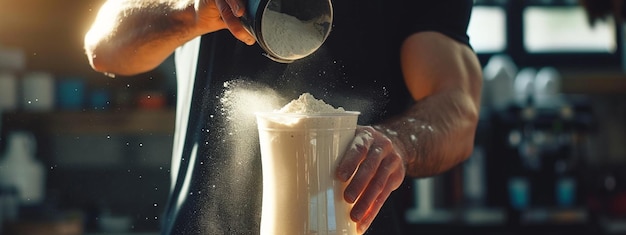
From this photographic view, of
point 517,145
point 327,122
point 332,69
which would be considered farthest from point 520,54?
point 327,122

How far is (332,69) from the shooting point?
1514mm

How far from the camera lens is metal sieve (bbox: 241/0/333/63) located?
1137 millimetres

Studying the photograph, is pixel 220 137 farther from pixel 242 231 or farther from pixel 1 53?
pixel 1 53

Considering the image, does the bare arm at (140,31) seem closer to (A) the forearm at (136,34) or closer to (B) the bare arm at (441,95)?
(A) the forearm at (136,34)

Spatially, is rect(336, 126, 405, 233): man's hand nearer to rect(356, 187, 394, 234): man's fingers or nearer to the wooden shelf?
rect(356, 187, 394, 234): man's fingers

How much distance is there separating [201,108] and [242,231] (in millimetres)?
220

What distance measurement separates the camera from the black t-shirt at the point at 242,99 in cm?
138

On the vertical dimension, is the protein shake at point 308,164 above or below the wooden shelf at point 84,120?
above

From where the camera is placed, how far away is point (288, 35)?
3.92 ft

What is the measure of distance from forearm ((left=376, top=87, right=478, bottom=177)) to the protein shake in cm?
29

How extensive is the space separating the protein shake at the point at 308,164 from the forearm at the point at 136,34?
29 cm

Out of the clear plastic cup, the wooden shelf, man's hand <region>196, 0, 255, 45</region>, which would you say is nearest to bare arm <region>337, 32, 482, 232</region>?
the clear plastic cup

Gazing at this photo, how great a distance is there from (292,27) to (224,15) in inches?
4.0

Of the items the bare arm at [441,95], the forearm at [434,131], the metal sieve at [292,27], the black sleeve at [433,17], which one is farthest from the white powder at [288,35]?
the black sleeve at [433,17]
